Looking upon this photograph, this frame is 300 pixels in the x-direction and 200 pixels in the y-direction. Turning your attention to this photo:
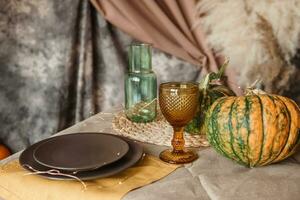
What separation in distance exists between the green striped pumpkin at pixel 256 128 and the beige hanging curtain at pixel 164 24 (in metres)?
0.60

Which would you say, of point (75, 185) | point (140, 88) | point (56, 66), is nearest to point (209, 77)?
point (140, 88)

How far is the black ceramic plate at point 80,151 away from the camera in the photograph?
80 cm

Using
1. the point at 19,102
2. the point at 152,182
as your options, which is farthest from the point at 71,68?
the point at 152,182

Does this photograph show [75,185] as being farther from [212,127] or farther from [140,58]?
[140,58]

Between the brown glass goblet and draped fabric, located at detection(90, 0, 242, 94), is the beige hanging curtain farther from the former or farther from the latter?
the brown glass goblet

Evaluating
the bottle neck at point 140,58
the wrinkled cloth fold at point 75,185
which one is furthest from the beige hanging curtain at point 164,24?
the wrinkled cloth fold at point 75,185

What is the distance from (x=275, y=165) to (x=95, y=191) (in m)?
0.37

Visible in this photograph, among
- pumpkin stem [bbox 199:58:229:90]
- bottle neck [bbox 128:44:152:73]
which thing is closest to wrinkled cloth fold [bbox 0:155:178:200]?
pumpkin stem [bbox 199:58:229:90]

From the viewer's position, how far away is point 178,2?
1440 millimetres

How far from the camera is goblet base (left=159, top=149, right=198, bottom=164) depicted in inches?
34.4

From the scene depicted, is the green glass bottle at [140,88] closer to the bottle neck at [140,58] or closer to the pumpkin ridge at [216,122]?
the bottle neck at [140,58]

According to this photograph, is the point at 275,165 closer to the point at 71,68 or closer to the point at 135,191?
the point at 135,191

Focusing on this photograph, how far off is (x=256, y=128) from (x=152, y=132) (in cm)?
33

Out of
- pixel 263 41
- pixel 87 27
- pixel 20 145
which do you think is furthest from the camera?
pixel 20 145
